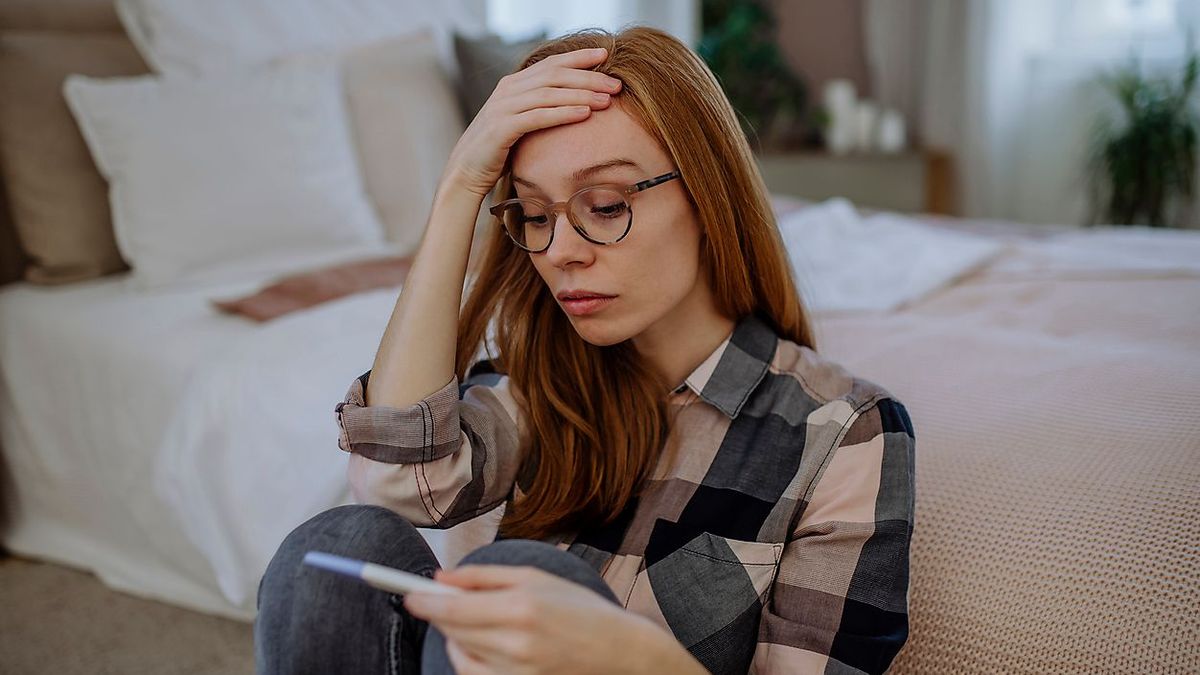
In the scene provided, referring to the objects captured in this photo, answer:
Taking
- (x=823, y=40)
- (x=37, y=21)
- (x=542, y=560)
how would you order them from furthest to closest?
(x=823, y=40)
(x=37, y=21)
(x=542, y=560)

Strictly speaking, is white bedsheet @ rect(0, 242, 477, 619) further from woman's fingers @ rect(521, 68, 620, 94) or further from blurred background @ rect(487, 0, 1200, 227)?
blurred background @ rect(487, 0, 1200, 227)

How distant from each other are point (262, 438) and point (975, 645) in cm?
99

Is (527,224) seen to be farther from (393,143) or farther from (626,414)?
(393,143)

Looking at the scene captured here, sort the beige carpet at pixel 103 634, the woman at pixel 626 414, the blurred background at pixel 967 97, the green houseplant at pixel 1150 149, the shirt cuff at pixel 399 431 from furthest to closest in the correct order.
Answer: the blurred background at pixel 967 97 < the green houseplant at pixel 1150 149 < the beige carpet at pixel 103 634 < the shirt cuff at pixel 399 431 < the woman at pixel 626 414

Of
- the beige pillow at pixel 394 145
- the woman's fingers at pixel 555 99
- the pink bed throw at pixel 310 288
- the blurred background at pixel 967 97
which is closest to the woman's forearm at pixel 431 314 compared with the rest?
the woman's fingers at pixel 555 99

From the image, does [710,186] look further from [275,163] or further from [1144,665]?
[275,163]

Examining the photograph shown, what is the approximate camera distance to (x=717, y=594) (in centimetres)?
94

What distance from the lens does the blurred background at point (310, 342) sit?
101 cm

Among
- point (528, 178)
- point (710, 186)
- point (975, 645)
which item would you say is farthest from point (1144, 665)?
point (528, 178)

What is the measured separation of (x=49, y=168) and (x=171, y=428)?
790 mm

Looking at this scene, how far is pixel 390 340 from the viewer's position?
1008 millimetres

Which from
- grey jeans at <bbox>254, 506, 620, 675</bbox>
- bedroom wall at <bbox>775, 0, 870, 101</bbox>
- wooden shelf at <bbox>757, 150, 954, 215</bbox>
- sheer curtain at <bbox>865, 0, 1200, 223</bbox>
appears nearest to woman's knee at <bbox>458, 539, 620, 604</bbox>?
grey jeans at <bbox>254, 506, 620, 675</bbox>

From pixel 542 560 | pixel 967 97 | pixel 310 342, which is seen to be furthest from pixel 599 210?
pixel 967 97

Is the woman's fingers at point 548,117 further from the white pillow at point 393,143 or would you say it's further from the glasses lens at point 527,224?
the white pillow at point 393,143
